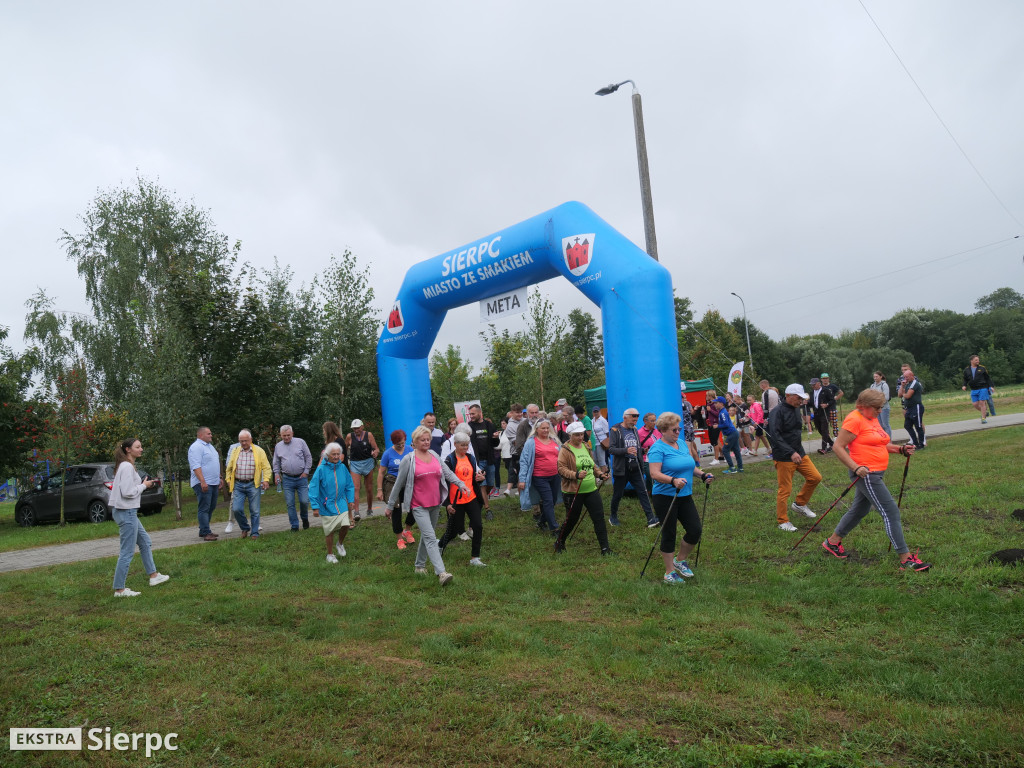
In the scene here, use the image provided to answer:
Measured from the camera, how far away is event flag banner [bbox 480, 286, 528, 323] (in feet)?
47.6

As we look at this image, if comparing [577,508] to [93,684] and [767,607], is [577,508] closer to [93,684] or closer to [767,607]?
[767,607]

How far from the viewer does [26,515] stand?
1853cm

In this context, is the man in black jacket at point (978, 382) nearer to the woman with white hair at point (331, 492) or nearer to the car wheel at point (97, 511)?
the woman with white hair at point (331, 492)

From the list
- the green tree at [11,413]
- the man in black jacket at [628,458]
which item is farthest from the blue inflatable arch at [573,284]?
the green tree at [11,413]

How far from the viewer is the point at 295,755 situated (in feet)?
12.2

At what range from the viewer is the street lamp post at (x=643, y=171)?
547 inches

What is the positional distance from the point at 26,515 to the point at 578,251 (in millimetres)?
16915

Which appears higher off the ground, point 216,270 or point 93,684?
point 216,270

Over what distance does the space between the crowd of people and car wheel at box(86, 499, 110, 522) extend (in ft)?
26.3

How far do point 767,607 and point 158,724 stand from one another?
485 centimetres

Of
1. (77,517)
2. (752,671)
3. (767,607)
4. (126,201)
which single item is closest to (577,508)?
(767,607)

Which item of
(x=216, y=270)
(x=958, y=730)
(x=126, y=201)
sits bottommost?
(x=958, y=730)

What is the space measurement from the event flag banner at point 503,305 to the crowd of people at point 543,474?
2.86m

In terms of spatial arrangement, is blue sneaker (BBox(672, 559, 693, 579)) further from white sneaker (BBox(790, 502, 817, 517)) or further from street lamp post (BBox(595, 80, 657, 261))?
street lamp post (BBox(595, 80, 657, 261))
